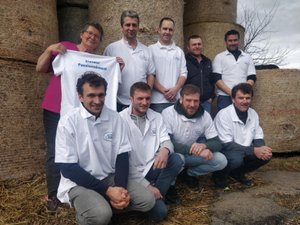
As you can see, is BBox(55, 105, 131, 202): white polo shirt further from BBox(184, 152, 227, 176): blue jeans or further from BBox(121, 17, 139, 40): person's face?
BBox(121, 17, 139, 40): person's face

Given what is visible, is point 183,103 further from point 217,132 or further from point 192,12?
point 192,12

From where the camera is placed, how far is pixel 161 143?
159 inches

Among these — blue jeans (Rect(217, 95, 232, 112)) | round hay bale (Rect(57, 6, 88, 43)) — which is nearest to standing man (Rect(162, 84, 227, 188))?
blue jeans (Rect(217, 95, 232, 112))

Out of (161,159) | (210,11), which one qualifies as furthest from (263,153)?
(210,11)

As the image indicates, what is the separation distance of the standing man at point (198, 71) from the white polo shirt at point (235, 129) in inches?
16.3

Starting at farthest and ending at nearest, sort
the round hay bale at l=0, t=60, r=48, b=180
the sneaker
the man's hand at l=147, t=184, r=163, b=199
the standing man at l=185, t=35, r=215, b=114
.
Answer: the standing man at l=185, t=35, r=215, b=114
the round hay bale at l=0, t=60, r=48, b=180
the sneaker
the man's hand at l=147, t=184, r=163, b=199

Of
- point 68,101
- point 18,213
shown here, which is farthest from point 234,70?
point 18,213

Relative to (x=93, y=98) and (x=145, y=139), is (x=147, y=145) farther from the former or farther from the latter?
(x=93, y=98)

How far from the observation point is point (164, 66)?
488cm

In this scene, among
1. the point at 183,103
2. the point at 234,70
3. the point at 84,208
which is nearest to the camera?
the point at 84,208

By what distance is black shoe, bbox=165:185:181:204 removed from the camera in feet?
13.9

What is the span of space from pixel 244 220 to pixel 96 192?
1.49 meters

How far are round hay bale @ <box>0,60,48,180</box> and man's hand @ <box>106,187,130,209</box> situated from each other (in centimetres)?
176

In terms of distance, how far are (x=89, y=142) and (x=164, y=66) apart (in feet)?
6.06
